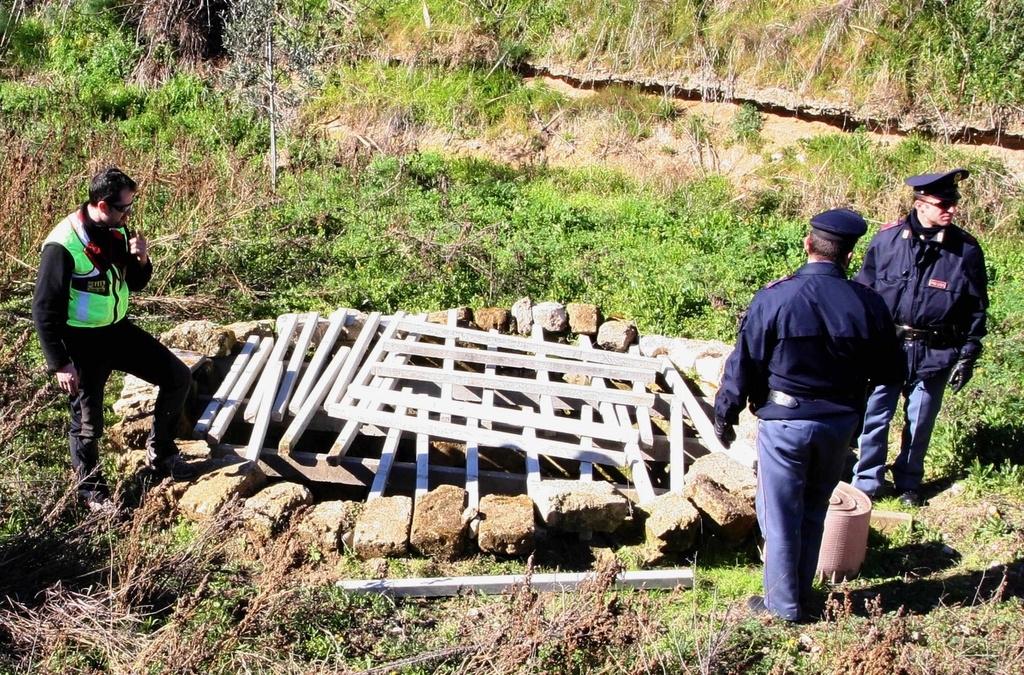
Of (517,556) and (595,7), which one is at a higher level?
(595,7)

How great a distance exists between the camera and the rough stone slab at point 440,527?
4797 mm

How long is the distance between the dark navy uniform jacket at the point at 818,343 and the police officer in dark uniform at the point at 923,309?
57.2 inches

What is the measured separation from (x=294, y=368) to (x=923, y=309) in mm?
4120

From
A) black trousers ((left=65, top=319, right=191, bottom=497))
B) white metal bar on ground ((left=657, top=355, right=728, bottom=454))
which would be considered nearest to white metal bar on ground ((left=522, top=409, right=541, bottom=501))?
white metal bar on ground ((left=657, top=355, right=728, bottom=454))

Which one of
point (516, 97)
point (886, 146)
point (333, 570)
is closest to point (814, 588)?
point (333, 570)

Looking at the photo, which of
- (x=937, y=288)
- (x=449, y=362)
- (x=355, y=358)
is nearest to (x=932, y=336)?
(x=937, y=288)

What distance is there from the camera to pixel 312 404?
6.03m

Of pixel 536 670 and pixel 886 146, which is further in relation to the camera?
pixel 886 146

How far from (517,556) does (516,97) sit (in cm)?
1018

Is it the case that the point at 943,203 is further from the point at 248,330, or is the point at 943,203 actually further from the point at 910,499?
the point at 248,330

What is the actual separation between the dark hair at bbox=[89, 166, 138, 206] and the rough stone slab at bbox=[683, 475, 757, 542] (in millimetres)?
3359

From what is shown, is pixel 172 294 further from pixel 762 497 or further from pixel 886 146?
pixel 886 146

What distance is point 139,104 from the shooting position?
48.0ft

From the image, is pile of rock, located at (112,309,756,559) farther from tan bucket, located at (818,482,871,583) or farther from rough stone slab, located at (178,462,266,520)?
tan bucket, located at (818,482,871,583)
